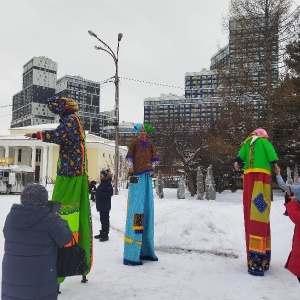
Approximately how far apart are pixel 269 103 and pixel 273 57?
2.10m

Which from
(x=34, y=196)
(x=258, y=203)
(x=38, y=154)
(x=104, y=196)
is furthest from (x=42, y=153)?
(x=34, y=196)

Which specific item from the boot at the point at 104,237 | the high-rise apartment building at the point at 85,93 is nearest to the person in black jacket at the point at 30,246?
the boot at the point at 104,237

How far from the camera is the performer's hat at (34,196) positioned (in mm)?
2611

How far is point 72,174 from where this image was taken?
13.4 ft

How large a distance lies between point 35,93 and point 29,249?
3398 inches

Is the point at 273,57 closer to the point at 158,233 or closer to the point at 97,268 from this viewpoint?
the point at 158,233

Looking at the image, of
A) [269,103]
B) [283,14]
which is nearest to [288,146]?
[269,103]

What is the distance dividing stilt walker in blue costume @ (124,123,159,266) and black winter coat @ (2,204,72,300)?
2.75m

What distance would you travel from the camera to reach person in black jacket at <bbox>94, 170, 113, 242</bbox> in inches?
300

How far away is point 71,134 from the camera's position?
13.6 feet

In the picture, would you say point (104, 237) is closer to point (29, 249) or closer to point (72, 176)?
point (72, 176)

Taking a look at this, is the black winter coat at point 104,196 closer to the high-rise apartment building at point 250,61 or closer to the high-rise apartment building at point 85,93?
the high-rise apartment building at point 250,61

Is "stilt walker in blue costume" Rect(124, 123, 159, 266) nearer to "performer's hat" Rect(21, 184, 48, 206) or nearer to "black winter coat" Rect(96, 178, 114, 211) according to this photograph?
"black winter coat" Rect(96, 178, 114, 211)

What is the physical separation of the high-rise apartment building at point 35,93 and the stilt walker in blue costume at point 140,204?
7958 cm
